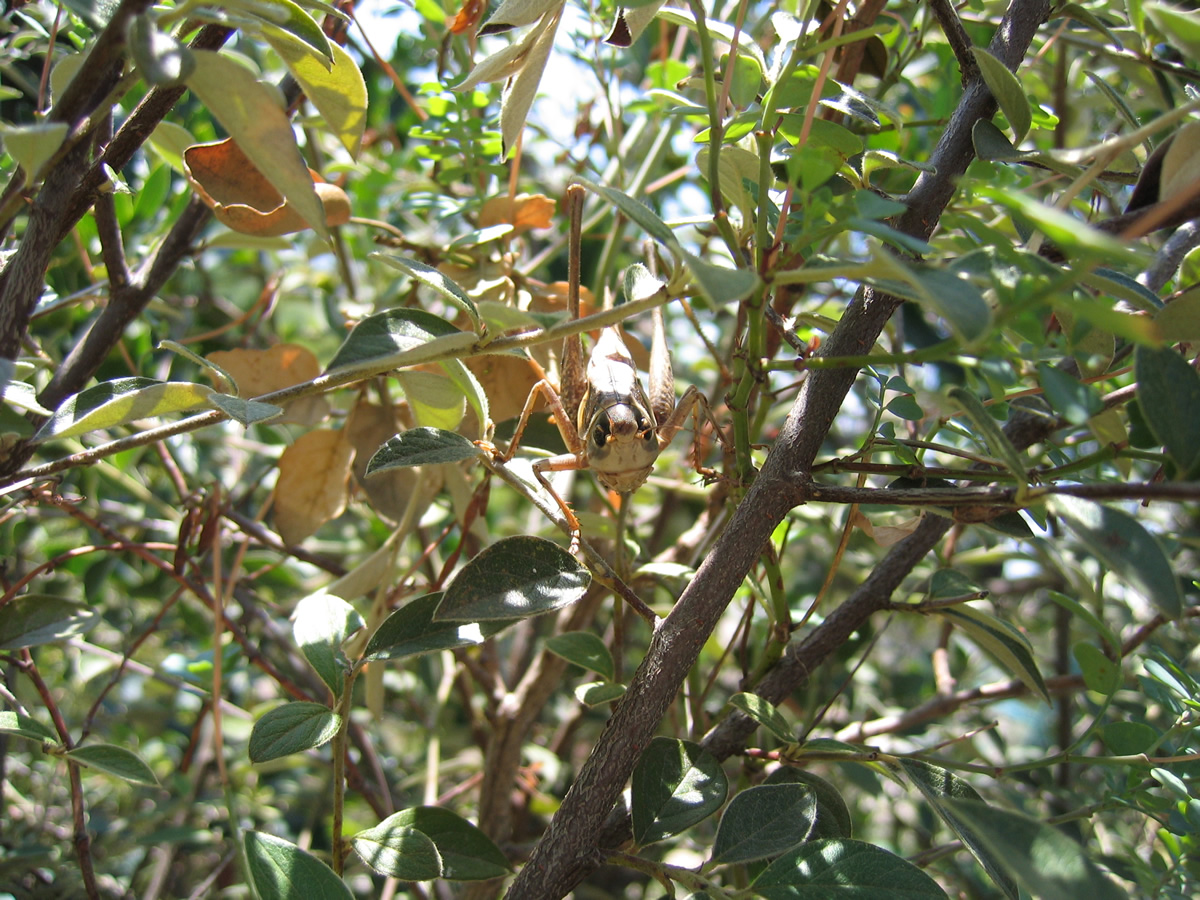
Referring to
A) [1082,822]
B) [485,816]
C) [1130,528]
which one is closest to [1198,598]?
[1082,822]

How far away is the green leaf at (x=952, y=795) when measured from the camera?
1.71 feet

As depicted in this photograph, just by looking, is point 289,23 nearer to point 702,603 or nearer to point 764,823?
point 702,603

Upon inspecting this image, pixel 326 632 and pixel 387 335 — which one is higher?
pixel 387 335

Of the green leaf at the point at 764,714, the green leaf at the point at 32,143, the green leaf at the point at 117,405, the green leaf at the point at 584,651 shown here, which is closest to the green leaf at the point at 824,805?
the green leaf at the point at 764,714

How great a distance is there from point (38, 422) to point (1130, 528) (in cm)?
84

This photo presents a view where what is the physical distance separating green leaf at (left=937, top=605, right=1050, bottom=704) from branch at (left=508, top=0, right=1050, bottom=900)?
24cm

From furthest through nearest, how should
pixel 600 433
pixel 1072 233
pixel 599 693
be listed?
1. pixel 600 433
2. pixel 599 693
3. pixel 1072 233

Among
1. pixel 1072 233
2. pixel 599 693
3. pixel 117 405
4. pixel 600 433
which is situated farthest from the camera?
pixel 600 433

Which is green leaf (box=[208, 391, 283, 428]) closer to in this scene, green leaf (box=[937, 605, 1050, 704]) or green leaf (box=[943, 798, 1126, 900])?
green leaf (box=[943, 798, 1126, 900])

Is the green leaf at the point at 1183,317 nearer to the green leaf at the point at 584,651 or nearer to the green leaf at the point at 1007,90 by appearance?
the green leaf at the point at 1007,90

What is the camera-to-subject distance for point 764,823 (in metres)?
0.57

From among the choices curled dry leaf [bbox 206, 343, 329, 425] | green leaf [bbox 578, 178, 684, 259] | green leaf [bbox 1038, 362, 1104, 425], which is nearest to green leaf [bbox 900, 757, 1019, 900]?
green leaf [bbox 1038, 362, 1104, 425]

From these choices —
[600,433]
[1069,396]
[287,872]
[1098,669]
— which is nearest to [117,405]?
[287,872]

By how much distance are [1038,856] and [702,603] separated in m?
0.23
